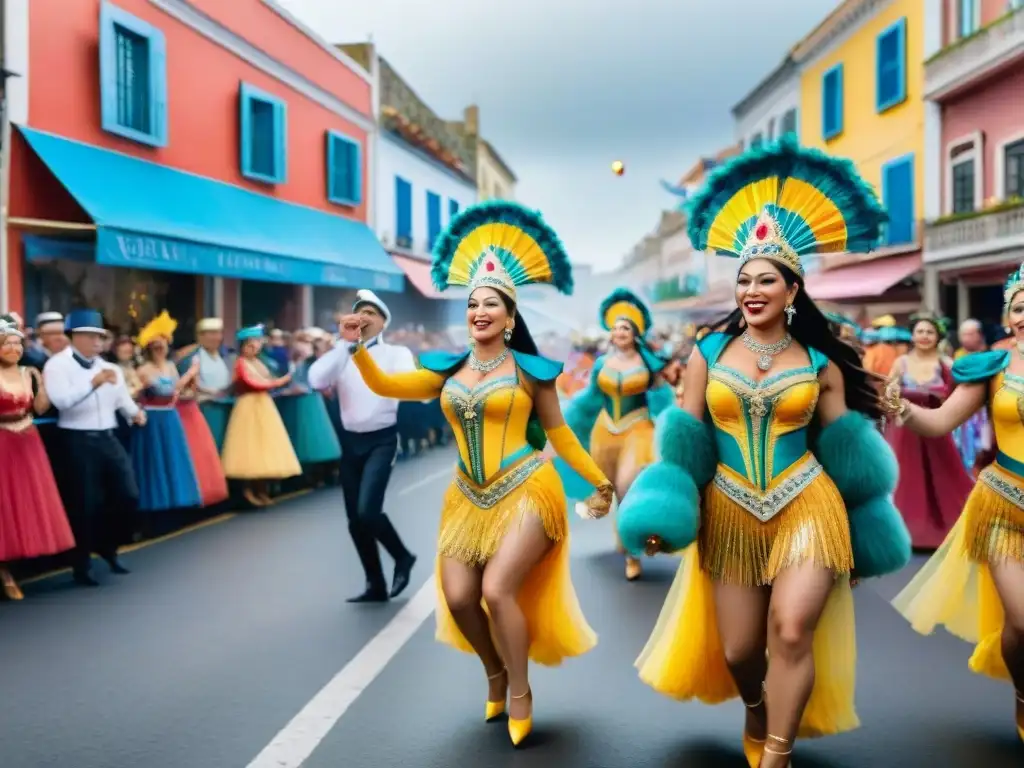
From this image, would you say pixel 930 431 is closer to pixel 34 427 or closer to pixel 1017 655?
pixel 1017 655

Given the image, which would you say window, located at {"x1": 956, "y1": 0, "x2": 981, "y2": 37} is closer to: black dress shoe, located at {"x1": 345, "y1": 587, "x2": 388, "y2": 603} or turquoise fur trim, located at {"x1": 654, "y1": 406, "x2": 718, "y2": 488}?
black dress shoe, located at {"x1": 345, "y1": 587, "x2": 388, "y2": 603}

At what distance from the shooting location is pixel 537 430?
16.9ft

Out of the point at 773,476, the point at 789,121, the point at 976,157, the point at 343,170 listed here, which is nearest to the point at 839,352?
the point at 773,476

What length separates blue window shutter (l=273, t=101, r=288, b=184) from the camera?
67.1ft

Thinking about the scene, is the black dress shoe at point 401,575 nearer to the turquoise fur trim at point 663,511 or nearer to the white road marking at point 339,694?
the white road marking at point 339,694

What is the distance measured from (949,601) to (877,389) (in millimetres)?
1280

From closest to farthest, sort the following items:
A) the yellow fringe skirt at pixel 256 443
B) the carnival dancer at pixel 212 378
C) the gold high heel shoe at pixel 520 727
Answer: the gold high heel shoe at pixel 520 727 → the carnival dancer at pixel 212 378 → the yellow fringe skirt at pixel 256 443

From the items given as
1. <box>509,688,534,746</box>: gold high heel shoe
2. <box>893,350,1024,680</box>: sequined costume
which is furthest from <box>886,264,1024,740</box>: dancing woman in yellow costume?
<box>509,688,534,746</box>: gold high heel shoe

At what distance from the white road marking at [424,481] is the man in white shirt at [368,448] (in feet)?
17.9

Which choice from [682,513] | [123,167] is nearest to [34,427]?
[682,513]

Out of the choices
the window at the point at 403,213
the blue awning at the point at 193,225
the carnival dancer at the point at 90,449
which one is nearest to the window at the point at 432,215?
the window at the point at 403,213

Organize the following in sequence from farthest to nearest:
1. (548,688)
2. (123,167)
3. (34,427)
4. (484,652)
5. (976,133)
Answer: (976,133) < (123,167) < (34,427) < (548,688) < (484,652)

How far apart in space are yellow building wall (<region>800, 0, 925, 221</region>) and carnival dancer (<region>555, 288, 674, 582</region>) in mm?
15038

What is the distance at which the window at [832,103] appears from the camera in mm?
28906
